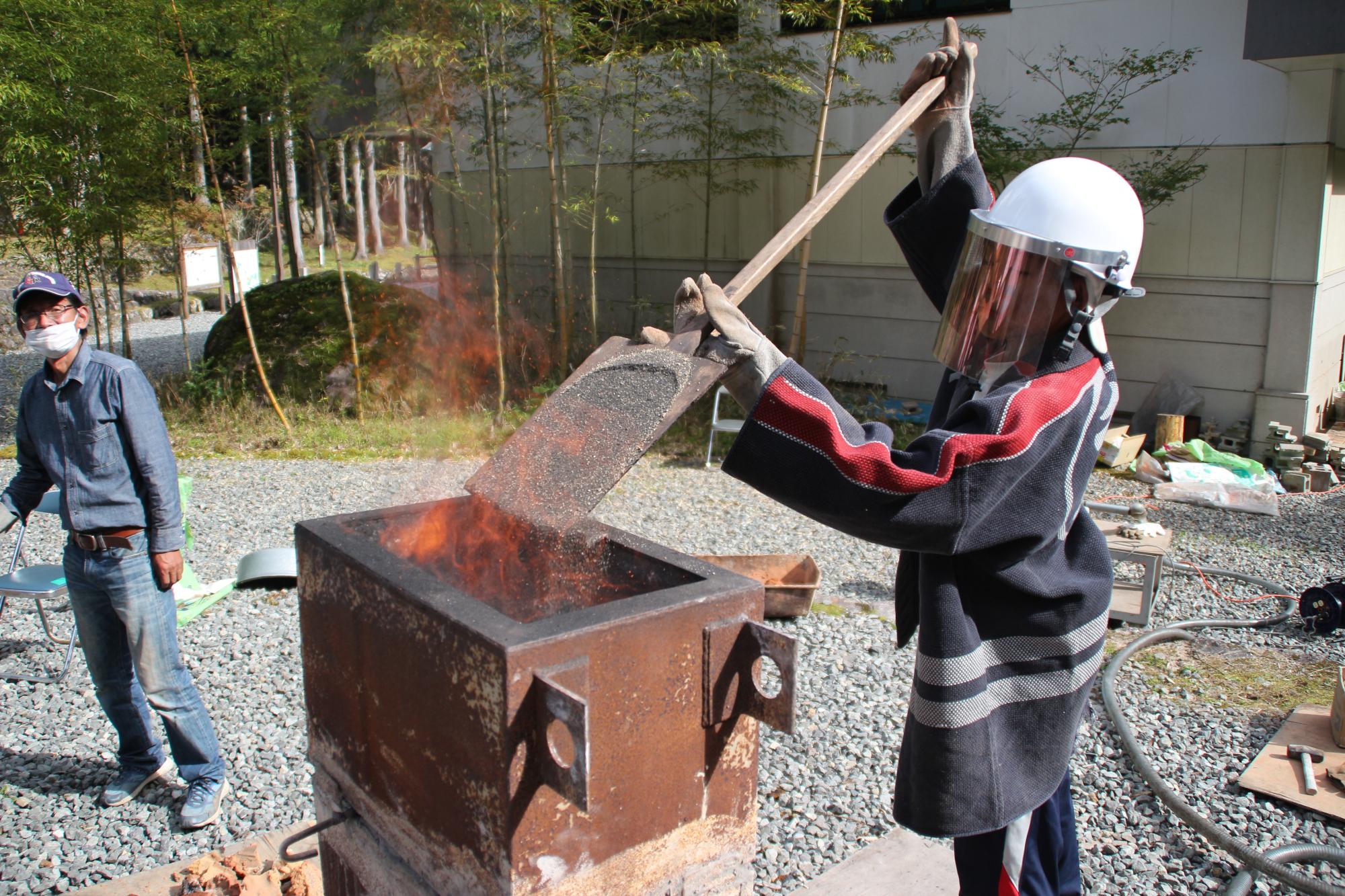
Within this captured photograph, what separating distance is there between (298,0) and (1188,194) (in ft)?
26.5

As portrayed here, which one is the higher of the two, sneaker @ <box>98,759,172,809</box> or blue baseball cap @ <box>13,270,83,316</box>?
blue baseball cap @ <box>13,270,83,316</box>

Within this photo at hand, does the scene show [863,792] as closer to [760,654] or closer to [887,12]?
[760,654]

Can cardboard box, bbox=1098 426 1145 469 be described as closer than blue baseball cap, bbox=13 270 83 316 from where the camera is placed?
No

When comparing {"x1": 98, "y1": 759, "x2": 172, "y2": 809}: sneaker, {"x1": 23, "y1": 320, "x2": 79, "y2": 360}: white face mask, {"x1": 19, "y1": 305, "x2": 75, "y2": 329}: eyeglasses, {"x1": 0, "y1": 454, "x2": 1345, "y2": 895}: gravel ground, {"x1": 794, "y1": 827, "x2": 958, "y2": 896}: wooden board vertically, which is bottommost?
{"x1": 0, "y1": 454, "x2": 1345, "y2": 895}: gravel ground

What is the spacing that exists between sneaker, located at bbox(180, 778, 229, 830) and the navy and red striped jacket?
2608mm

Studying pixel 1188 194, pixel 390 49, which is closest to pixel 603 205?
pixel 390 49

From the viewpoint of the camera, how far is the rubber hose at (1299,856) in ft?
9.84

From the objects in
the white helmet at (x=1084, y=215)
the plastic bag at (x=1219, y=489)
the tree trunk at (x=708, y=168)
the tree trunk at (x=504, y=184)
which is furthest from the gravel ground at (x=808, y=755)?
the tree trunk at (x=708, y=168)

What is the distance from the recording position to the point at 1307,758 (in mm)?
3609

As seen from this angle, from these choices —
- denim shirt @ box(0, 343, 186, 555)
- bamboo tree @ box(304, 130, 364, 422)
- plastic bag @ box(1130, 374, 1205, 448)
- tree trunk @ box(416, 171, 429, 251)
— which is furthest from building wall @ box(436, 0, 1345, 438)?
denim shirt @ box(0, 343, 186, 555)

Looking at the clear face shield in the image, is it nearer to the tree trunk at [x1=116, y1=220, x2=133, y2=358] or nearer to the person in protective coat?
the person in protective coat

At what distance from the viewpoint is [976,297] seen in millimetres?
1869

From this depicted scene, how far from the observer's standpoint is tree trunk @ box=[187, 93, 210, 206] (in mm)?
8656

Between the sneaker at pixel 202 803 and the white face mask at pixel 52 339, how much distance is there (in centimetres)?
157
